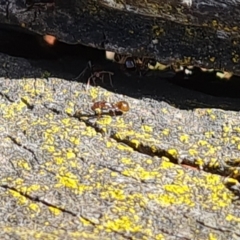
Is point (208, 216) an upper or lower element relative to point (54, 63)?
lower

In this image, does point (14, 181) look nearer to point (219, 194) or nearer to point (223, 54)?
point (219, 194)

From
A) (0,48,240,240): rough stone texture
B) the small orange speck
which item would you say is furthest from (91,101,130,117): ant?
the small orange speck

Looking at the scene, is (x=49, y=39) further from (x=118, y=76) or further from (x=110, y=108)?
(x=110, y=108)

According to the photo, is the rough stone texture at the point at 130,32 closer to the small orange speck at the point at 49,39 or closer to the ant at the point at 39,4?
the ant at the point at 39,4

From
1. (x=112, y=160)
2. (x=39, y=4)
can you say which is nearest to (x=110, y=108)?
(x=112, y=160)

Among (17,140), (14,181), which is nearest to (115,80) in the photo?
(17,140)

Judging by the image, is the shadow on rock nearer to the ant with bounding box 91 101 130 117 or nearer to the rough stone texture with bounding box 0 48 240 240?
the rough stone texture with bounding box 0 48 240 240
